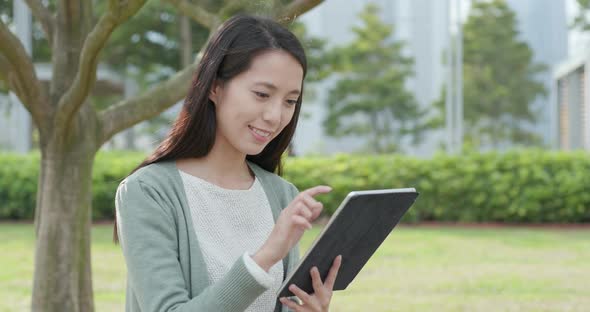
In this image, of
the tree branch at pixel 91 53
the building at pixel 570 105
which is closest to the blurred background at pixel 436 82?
the building at pixel 570 105

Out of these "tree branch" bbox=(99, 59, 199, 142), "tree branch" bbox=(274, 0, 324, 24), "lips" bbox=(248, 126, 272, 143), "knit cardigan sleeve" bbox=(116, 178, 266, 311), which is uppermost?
"tree branch" bbox=(274, 0, 324, 24)

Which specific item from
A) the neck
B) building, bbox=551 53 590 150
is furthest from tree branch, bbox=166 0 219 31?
building, bbox=551 53 590 150

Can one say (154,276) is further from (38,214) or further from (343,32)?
(343,32)

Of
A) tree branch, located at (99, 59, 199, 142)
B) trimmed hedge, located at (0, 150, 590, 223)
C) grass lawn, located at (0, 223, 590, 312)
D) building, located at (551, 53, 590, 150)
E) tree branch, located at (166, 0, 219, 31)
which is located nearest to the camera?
tree branch, located at (99, 59, 199, 142)

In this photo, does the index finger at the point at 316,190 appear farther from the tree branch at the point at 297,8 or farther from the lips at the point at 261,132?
the tree branch at the point at 297,8

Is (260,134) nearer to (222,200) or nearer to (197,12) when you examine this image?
(222,200)

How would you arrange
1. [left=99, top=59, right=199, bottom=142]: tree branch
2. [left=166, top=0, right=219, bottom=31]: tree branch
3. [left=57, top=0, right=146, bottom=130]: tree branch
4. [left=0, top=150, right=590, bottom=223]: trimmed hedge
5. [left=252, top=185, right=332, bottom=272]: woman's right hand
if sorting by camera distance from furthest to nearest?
[left=0, top=150, right=590, bottom=223]: trimmed hedge, [left=166, top=0, right=219, bottom=31]: tree branch, [left=99, top=59, right=199, bottom=142]: tree branch, [left=57, top=0, right=146, bottom=130]: tree branch, [left=252, top=185, right=332, bottom=272]: woman's right hand

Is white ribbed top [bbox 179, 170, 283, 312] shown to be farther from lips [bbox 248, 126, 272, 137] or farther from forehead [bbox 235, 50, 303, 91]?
forehead [bbox 235, 50, 303, 91]

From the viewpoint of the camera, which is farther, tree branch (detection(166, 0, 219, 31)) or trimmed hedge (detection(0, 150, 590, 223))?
trimmed hedge (detection(0, 150, 590, 223))

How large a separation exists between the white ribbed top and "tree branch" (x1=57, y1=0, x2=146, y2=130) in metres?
1.51

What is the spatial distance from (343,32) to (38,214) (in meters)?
32.6

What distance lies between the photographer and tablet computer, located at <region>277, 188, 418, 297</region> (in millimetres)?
1763

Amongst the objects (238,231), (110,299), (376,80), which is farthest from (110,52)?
(238,231)

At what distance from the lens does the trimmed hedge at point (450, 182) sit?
12672 mm
